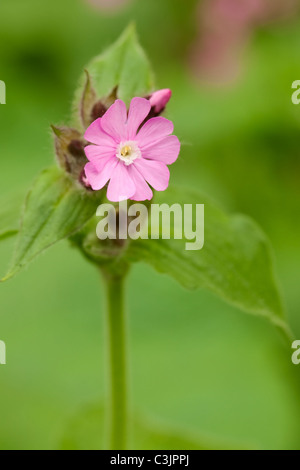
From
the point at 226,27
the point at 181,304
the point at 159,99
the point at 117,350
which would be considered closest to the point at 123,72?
the point at 159,99

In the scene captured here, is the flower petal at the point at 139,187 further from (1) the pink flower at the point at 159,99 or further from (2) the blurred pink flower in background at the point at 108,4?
(2) the blurred pink flower in background at the point at 108,4

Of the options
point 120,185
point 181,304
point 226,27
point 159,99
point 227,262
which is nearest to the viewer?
point 120,185

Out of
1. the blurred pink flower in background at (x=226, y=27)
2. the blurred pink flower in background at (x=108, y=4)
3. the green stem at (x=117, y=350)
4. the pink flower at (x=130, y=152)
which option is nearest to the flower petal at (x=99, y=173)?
the pink flower at (x=130, y=152)

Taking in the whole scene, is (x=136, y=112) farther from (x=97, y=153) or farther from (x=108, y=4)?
(x=108, y=4)

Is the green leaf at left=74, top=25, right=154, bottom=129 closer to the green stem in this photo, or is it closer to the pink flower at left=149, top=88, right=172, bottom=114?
the pink flower at left=149, top=88, right=172, bottom=114

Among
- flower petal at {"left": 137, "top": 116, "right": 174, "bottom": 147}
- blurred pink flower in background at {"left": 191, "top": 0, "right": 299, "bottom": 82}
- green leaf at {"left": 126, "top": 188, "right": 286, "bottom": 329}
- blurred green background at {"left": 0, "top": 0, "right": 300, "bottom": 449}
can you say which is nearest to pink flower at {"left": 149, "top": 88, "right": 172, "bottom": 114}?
flower petal at {"left": 137, "top": 116, "right": 174, "bottom": 147}

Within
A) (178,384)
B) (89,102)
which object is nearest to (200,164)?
(178,384)

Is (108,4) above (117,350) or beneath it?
above
